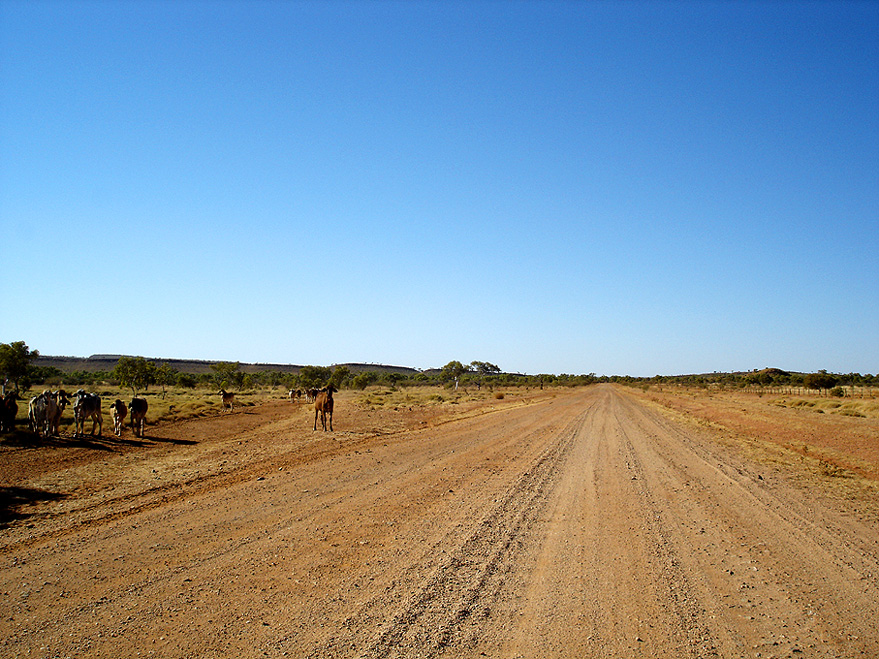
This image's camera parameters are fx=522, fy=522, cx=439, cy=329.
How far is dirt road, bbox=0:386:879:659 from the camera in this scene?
16.8 ft

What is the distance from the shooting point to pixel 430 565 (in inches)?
274

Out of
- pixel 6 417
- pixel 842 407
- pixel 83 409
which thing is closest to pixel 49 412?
pixel 83 409

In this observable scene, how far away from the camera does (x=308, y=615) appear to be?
5.54m

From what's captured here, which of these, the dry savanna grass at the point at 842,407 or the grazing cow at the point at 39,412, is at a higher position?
the grazing cow at the point at 39,412

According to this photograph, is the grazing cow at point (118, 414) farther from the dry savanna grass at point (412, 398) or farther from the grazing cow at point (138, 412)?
the dry savanna grass at point (412, 398)

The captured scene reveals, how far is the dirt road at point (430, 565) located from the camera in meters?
5.12

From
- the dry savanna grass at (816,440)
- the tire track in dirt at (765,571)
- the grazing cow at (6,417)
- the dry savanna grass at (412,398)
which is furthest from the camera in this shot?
the dry savanna grass at (412,398)

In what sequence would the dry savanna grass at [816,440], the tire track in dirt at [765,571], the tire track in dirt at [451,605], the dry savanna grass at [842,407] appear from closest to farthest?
the tire track in dirt at [451,605], the tire track in dirt at [765,571], the dry savanna grass at [816,440], the dry savanna grass at [842,407]

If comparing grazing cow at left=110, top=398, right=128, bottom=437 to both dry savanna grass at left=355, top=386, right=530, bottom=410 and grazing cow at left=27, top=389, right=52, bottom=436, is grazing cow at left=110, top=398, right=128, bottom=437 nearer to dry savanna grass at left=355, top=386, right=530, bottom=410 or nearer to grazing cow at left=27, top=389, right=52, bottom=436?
grazing cow at left=27, top=389, right=52, bottom=436

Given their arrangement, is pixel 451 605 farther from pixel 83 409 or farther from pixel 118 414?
pixel 118 414

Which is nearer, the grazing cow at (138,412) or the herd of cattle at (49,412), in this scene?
the herd of cattle at (49,412)

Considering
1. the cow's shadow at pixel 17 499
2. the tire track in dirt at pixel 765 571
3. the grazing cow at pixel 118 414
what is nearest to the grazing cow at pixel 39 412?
the grazing cow at pixel 118 414

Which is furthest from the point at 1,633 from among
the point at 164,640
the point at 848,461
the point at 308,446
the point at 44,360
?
the point at 44,360

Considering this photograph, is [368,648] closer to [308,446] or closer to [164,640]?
[164,640]
